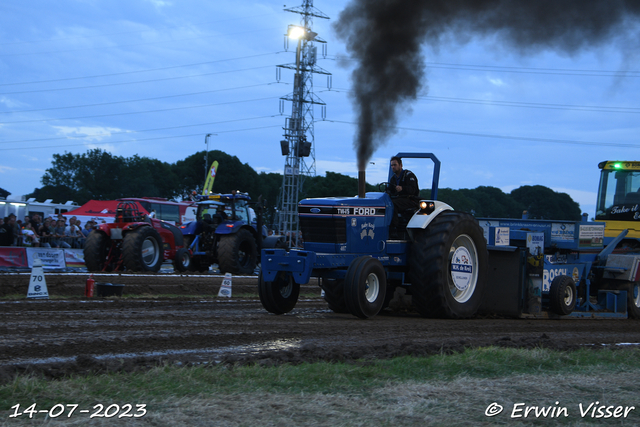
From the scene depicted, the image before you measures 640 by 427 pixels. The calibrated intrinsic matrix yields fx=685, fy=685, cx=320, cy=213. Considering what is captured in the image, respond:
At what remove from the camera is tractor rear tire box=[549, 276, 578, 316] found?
10.1 m

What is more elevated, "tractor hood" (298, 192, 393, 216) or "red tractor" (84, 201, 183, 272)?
"tractor hood" (298, 192, 393, 216)

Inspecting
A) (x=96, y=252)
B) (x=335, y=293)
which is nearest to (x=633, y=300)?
(x=335, y=293)

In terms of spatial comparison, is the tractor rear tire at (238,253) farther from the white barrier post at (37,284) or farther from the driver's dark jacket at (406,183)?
the driver's dark jacket at (406,183)

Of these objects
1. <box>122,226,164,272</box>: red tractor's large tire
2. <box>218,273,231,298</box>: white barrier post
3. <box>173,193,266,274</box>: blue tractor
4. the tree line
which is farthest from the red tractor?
the tree line

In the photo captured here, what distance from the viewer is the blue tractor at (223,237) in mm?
17531

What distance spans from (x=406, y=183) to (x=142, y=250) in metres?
9.09

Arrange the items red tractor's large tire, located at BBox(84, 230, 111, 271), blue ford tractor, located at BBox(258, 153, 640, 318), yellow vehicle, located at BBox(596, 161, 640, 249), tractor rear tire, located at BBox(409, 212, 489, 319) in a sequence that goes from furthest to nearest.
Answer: red tractor's large tire, located at BBox(84, 230, 111, 271)
yellow vehicle, located at BBox(596, 161, 640, 249)
tractor rear tire, located at BBox(409, 212, 489, 319)
blue ford tractor, located at BBox(258, 153, 640, 318)

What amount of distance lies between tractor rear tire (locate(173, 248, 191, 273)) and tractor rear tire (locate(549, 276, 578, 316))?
1071cm

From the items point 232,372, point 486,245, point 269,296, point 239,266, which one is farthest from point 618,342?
point 239,266

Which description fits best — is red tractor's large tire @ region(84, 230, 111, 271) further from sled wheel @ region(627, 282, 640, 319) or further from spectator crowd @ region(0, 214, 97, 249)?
sled wheel @ region(627, 282, 640, 319)

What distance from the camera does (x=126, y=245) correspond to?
16031 millimetres

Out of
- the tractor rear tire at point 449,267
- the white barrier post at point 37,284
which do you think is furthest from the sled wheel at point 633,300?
the white barrier post at point 37,284

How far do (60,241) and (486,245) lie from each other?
1364 centimetres

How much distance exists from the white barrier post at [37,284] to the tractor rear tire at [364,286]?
19.0ft
